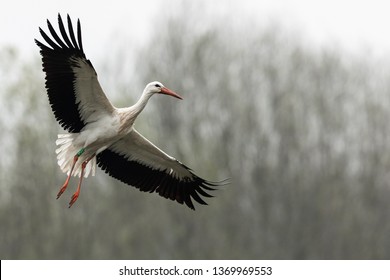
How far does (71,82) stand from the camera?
12.3 m

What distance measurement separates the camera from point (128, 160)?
13492 mm

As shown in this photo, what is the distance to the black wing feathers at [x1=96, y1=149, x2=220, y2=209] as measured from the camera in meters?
13.5

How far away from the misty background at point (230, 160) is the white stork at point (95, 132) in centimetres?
1236

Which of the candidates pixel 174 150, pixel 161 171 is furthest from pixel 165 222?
pixel 161 171

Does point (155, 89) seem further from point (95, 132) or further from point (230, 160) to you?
point (230, 160)

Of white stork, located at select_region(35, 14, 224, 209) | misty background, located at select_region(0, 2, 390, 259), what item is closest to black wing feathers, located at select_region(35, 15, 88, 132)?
white stork, located at select_region(35, 14, 224, 209)

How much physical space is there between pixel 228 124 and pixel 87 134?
15.3 meters

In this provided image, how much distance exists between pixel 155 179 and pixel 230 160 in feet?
47.2

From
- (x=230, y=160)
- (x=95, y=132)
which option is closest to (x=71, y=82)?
(x=95, y=132)

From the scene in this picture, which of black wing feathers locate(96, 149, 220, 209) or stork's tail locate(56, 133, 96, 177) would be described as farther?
black wing feathers locate(96, 149, 220, 209)

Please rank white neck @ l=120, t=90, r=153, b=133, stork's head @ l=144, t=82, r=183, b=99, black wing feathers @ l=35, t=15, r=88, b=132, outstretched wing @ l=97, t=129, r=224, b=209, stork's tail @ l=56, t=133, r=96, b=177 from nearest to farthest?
black wing feathers @ l=35, t=15, r=88, b=132
white neck @ l=120, t=90, r=153, b=133
stork's head @ l=144, t=82, r=183, b=99
stork's tail @ l=56, t=133, r=96, b=177
outstretched wing @ l=97, t=129, r=224, b=209

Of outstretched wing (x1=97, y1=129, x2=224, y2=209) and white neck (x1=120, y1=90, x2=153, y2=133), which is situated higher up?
white neck (x1=120, y1=90, x2=153, y2=133)

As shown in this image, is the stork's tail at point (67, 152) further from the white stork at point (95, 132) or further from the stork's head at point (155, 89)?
the stork's head at point (155, 89)

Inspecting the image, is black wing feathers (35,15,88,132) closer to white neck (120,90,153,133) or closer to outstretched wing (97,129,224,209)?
white neck (120,90,153,133)
